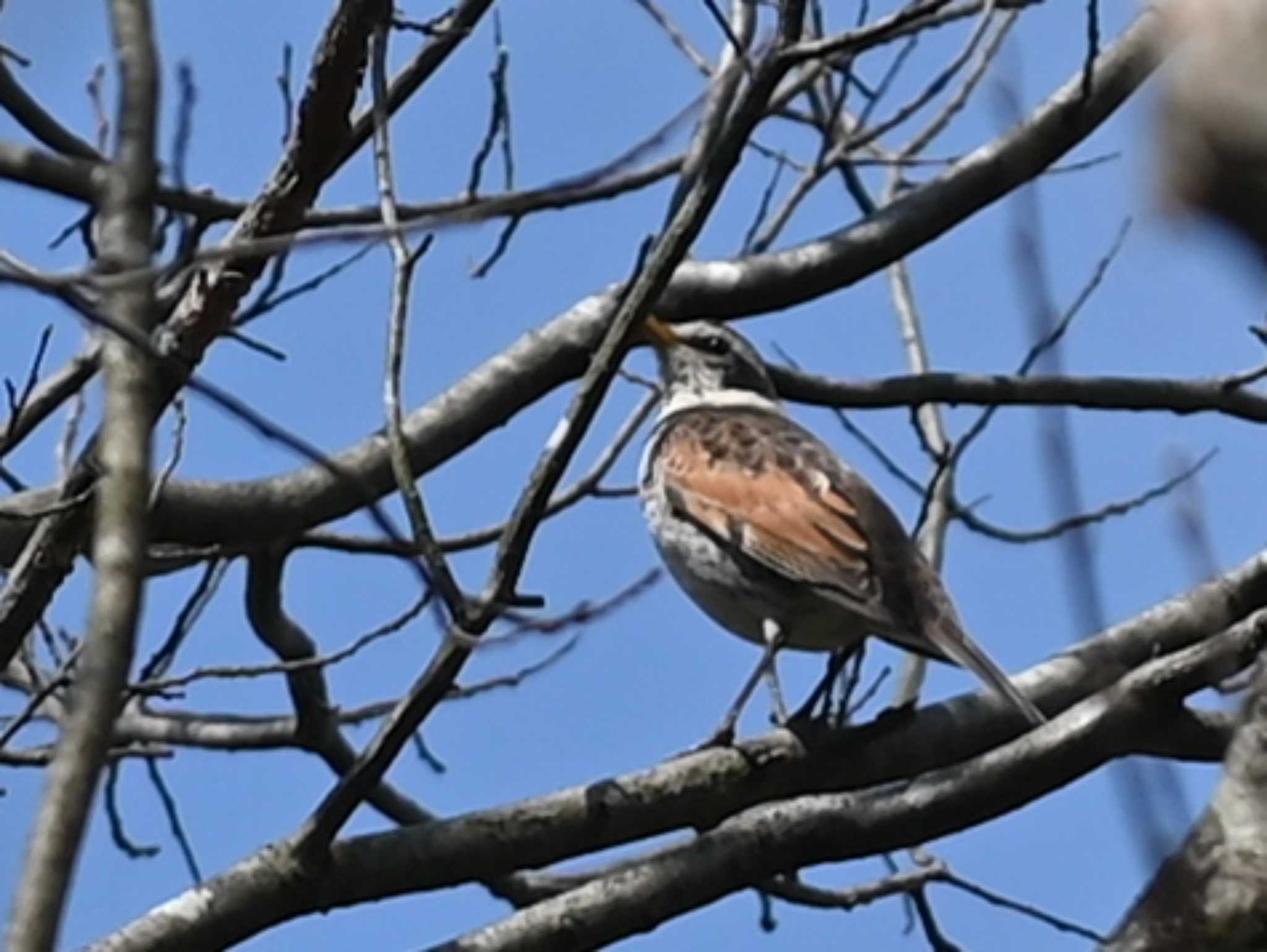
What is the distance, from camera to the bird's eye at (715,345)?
328 inches

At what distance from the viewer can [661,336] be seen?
831 centimetres

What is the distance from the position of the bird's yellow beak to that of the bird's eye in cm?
9

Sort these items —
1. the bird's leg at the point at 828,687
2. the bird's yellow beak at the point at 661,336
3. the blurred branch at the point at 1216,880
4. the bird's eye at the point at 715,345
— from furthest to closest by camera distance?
1. the bird's eye at the point at 715,345
2. the bird's yellow beak at the point at 661,336
3. the bird's leg at the point at 828,687
4. the blurred branch at the point at 1216,880

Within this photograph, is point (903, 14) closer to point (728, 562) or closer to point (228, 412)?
point (228, 412)

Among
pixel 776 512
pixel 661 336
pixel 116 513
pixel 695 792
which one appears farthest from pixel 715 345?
pixel 116 513

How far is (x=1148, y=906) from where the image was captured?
2.39m

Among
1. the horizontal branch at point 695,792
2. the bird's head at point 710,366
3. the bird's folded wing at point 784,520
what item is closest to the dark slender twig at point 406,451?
the horizontal branch at point 695,792

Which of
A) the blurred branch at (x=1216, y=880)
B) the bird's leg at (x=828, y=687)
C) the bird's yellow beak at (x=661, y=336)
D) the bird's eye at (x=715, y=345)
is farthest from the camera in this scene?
the bird's eye at (x=715, y=345)

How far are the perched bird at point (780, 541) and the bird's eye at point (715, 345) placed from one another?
5.3 inches

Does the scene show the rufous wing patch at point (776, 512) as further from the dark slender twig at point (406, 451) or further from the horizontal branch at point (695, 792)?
the dark slender twig at point (406, 451)

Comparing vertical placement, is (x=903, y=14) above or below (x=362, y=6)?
below

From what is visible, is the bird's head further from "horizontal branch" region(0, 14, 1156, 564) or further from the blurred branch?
the blurred branch

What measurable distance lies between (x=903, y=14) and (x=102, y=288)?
1679 mm

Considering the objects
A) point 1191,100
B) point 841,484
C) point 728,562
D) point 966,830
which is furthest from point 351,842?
point 1191,100
